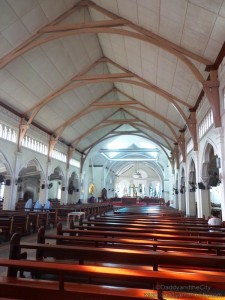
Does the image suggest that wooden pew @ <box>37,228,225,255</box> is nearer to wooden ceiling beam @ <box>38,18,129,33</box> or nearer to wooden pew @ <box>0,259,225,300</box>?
wooden pew @ <box>0,259,225,300</box>

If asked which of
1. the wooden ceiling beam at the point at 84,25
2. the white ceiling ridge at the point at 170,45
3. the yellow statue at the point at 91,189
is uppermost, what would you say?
the wooden ceiling beam at the point at 84,25

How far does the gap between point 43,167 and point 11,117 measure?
4.73m

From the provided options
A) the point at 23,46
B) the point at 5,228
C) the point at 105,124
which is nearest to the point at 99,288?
the point at 5,228

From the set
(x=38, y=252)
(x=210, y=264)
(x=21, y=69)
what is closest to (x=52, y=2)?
(x=21, y=69)

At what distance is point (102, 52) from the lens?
13.7 m

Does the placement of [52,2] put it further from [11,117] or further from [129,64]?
[11,117]

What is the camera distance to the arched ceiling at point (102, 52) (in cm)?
773

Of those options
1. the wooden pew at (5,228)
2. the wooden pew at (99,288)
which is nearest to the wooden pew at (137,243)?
the wooden pew at (99,288)

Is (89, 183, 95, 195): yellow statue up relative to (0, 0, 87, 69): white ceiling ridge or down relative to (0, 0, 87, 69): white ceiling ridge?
down

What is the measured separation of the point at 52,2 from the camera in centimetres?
930

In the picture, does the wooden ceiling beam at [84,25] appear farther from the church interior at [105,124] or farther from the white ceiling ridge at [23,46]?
the white ceiling ridge at [23,46]

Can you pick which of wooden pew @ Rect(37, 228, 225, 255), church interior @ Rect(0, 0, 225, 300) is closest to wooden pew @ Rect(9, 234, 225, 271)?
church interior @ Rect(0, 0, 225, 300)

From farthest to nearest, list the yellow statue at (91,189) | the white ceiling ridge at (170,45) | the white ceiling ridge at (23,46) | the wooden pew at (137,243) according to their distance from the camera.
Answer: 1. the yellow statue at (91,189)
2. the white ceiling ridge at (23,46)
3. the white ceiling ridge at (170,45)
4. the wooden pew at (137,243)

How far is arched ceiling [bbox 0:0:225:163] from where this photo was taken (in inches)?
304
